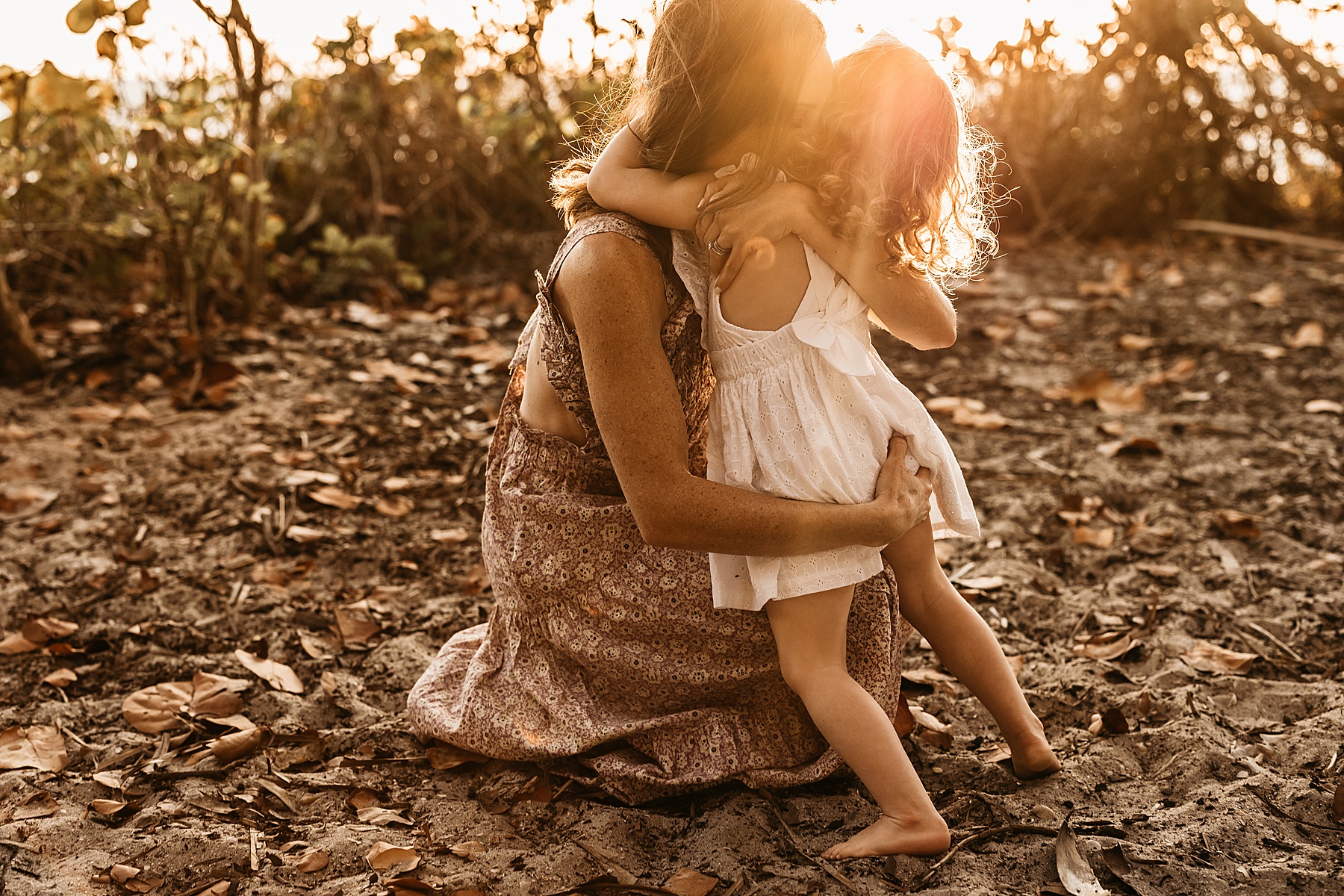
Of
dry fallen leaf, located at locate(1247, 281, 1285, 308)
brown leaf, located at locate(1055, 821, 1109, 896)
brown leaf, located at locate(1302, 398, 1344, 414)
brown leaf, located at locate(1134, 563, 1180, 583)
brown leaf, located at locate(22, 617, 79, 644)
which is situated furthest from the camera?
dry fallen leaf, located at locate(1247, 281, 1285, 308)

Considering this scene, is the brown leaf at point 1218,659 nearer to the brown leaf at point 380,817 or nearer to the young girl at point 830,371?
the young girl at point 830,371

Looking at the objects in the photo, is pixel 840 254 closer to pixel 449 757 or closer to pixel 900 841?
pixel 900 841

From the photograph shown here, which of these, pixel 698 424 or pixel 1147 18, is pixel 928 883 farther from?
pixel 1147 18

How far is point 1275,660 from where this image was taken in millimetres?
2230

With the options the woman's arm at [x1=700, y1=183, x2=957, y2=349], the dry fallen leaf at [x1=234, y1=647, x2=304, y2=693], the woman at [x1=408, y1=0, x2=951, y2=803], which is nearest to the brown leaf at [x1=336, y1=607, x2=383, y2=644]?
the dry fallen leaf at [x1=234, y1=647, x2=304, y2=693]

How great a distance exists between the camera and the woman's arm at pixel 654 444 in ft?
5.24

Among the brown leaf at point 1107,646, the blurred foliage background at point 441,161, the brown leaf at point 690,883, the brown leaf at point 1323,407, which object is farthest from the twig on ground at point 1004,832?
the blurred foliage background at point 441,161

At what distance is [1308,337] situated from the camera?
158 inches

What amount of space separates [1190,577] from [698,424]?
1421mm

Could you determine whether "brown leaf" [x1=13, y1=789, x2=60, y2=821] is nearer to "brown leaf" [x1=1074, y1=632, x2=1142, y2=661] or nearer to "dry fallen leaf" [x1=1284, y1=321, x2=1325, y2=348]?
"brown leaf" [x1=1074, y1=632, x2=1142, y2=661]

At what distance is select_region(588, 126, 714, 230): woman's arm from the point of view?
5.41 ft

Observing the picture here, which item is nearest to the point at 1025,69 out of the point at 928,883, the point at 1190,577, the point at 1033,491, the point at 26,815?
the point at 1033,491

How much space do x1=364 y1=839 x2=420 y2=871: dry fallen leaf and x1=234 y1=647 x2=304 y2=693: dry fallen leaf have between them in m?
0.61

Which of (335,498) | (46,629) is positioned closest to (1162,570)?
(335,498)
